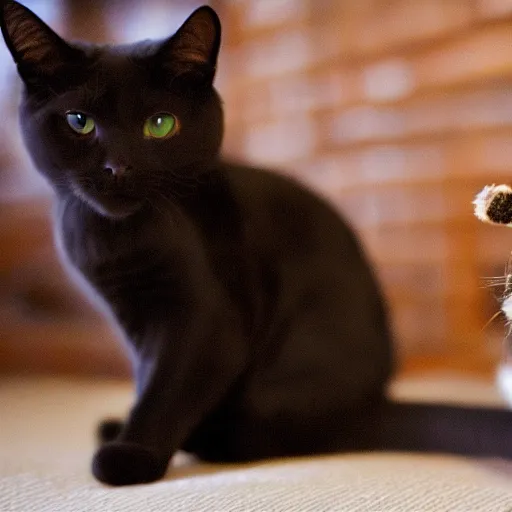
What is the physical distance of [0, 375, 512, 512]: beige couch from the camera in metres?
0.69

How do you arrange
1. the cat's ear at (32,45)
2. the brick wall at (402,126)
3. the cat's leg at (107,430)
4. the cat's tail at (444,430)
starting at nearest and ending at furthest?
the cat's ear at (32,45) → the cat's tail at (444,430) → the cat's leg at (107,430) → the brick wall at (402,126)

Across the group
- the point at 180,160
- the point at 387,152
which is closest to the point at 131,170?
the point at 180,160

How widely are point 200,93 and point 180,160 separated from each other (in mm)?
86

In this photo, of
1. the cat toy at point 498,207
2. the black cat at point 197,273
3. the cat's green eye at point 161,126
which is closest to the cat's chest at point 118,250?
the black cat at point 197,273

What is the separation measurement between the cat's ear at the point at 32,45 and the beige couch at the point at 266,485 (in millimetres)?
462

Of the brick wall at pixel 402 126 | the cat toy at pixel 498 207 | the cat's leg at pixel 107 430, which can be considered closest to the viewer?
Result: the cat toy at pixel 498 207

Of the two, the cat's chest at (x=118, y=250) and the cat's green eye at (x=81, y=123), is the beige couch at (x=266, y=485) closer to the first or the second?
the cat's chest at (x=118, y=250)

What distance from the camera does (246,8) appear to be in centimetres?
166

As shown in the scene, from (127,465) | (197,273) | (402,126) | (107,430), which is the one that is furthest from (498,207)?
(402,126)

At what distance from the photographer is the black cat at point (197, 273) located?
782mm

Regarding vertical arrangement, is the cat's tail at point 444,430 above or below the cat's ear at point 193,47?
below

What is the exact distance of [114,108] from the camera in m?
0.77

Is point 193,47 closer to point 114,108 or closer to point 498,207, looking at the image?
point 114,108

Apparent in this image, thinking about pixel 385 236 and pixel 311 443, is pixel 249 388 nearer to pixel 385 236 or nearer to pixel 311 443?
pixel 311 443
